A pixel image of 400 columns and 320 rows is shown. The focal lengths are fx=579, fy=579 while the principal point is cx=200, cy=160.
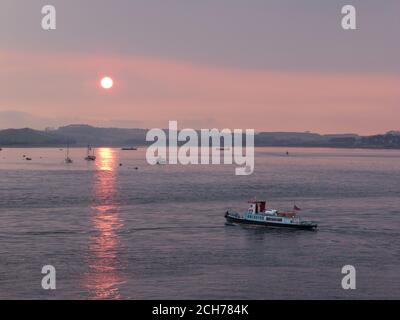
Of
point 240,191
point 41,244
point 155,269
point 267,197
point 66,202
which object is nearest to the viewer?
point 155,269

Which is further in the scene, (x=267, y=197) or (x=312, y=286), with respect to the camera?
(x=267, y=197)

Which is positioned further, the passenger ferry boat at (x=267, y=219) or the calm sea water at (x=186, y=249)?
the passenger ferry boat at (x=267, y=219)

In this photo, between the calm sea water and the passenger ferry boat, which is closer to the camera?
the calm sea water

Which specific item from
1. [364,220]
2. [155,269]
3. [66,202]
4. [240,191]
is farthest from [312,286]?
[240,191]

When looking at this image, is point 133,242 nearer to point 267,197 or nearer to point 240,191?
point 267,197

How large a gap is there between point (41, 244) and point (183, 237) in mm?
12406

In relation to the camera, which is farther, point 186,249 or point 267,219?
point 267,219

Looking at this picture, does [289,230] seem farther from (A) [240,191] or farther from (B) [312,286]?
(A) [240,191]

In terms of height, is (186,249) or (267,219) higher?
(267,219)

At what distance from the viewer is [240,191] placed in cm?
10125

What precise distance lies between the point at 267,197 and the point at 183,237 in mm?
41583
